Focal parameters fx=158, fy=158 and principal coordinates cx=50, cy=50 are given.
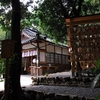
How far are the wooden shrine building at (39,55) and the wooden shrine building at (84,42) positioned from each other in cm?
647

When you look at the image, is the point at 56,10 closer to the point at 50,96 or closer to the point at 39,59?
the point at 39,59

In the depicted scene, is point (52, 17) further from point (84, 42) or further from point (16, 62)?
point (16, 62)

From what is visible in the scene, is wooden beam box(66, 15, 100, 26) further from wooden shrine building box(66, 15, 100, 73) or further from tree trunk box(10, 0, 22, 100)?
tree trunk box(10, 0, 22, 100)

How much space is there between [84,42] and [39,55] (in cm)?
807

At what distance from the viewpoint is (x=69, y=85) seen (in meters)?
6.29

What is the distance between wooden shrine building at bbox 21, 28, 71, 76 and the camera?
13.6 meters

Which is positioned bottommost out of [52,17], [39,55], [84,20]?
[39,55]

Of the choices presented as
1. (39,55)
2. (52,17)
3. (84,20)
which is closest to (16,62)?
(84,20)

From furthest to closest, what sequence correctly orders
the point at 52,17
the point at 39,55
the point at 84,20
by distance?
the point at 39,55, the point at 52,17, the point at 84,20

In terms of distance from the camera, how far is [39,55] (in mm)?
14219

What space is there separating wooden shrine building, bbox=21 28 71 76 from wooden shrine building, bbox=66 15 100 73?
21.2 ft

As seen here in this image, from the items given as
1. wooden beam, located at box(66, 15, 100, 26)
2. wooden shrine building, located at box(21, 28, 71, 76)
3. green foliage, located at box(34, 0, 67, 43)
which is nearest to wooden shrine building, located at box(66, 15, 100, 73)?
wooden beam, located at box(66, 15, 100, 26)

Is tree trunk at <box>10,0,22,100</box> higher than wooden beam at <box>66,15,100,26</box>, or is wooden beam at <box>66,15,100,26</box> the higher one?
wooden beam at <box>66,15,100,26</box>

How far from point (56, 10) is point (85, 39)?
5.76m
